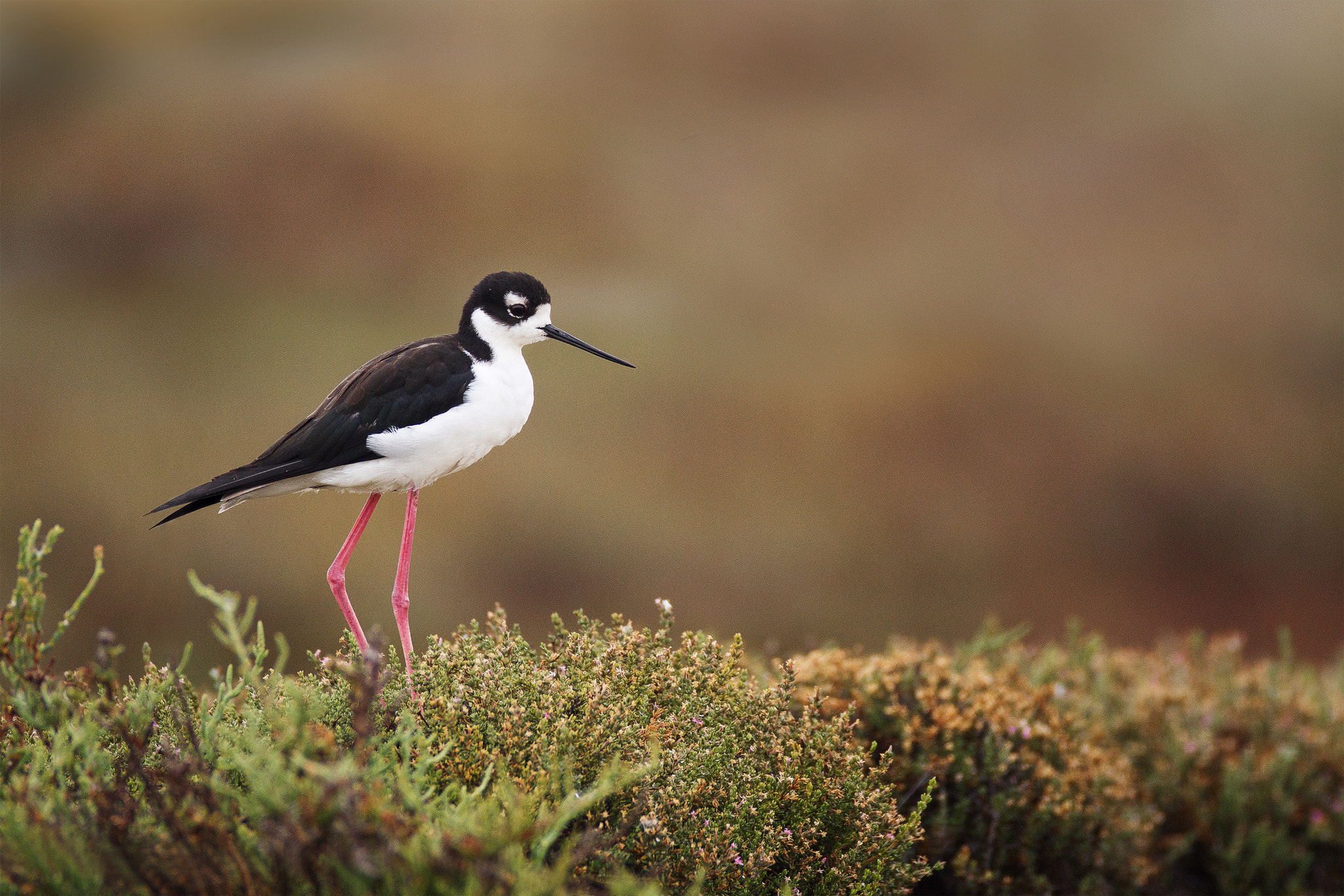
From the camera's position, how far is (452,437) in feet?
11.6

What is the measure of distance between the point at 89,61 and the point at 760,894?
1140 cm

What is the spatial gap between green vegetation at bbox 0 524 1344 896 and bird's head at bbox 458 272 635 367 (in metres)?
1.00

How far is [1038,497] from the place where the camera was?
33.0 ft

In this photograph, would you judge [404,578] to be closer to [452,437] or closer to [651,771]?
[452,437]

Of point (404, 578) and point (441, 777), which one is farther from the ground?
point (404, 578)

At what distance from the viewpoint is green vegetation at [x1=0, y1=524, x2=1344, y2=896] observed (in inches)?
84.5

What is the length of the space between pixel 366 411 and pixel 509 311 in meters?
0.60

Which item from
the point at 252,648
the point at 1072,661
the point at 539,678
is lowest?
the point at 252,648

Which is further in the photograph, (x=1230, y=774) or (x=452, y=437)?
(x=1230, y=774)

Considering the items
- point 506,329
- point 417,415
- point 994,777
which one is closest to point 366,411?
point 417,415

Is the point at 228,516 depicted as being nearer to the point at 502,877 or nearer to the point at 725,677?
the point at 725,677

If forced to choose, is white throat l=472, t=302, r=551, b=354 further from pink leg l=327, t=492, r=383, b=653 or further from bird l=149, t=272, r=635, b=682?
pink leg l=327, t=492, r=383, b=653

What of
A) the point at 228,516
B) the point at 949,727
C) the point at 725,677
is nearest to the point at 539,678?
the point at 725,677

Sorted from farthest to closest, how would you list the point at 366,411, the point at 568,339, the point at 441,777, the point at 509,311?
the point at 568,339, the point at 509,311, the point at 366,411, the point at 441,777
